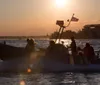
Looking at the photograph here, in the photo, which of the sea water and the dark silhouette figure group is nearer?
the sea water

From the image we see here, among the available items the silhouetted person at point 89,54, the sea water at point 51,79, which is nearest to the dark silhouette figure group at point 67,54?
the silhouetted person at point 89,54

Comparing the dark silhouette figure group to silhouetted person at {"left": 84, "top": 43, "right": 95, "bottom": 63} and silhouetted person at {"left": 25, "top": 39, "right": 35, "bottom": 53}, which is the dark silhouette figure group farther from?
silhouetted person at {"left": 25, "top": 39, "right": 35, "bottom": 53}

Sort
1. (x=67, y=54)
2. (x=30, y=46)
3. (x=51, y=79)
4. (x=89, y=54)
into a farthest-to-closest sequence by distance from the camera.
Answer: (x=30, y=46)
(x=89, y=54)
(x=67, y=54)
(x=51, y=79)

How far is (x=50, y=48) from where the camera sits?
26328 millimetres

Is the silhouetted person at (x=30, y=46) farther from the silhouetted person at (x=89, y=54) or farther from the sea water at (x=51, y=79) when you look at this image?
the silhouetted person at (x=89, y=54)

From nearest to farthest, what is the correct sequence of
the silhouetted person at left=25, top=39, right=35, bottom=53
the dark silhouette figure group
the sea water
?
the sea water
the dark silhouette figure group
the silhouetted person at left=25, top=39, right=35, bottom=53

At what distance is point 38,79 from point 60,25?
570 centimetres

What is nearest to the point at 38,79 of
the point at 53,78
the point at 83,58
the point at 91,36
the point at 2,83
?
the point at 53,78

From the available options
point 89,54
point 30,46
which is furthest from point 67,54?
point 30,46

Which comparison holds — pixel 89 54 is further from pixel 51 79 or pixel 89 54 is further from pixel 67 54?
pixel 51 79

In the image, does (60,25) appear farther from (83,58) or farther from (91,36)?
(91,36)

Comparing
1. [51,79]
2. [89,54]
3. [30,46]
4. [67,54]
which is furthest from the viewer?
[30,46]

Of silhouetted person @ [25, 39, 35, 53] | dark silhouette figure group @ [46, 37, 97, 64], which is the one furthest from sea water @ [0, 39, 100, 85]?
silhouetted person @ [25, 39, 35, 53]

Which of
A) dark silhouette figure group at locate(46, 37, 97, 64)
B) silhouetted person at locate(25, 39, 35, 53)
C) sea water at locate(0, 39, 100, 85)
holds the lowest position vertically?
sea water at locate(0, 39, 100, 85)
